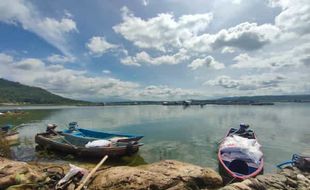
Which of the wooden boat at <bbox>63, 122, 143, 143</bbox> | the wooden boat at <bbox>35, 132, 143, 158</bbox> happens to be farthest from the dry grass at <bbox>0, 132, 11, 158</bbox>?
the wooden boat at <bbox>63, 122, 143, 143</bbox>

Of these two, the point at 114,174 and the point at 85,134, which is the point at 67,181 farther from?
the point at 85,134

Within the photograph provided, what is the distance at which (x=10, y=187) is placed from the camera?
905 cm

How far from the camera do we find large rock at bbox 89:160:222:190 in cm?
995

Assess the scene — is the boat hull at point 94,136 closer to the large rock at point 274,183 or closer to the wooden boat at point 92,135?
the wooden boat at point 92,135

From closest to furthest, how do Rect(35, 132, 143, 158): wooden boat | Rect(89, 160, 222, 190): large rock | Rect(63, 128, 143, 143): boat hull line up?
Rect(89, 160, 222, 190): large rock < Rect(35, 132, 143, 158): wooden boat < Rect(63, 128, 143, 143): boat hull

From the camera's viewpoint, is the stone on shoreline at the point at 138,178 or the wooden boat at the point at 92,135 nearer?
the stone on shoreline at the point at 138,178

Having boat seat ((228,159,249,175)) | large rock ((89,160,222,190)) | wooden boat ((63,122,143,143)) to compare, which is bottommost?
boat seat ((228,159,249,175))

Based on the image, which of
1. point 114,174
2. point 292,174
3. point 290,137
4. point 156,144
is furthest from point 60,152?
point 290,137

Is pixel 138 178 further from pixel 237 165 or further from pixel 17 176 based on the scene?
pixel 237 165

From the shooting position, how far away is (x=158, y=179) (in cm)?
1043

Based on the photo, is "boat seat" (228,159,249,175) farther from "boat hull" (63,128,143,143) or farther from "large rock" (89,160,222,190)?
"boat hull" (63,128,143,143)

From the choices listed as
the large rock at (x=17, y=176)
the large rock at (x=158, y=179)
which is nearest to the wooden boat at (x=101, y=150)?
the large rock at (x=158, y=179)

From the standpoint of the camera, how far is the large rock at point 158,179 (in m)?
9.95

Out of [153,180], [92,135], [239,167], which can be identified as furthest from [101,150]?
[239,167]
